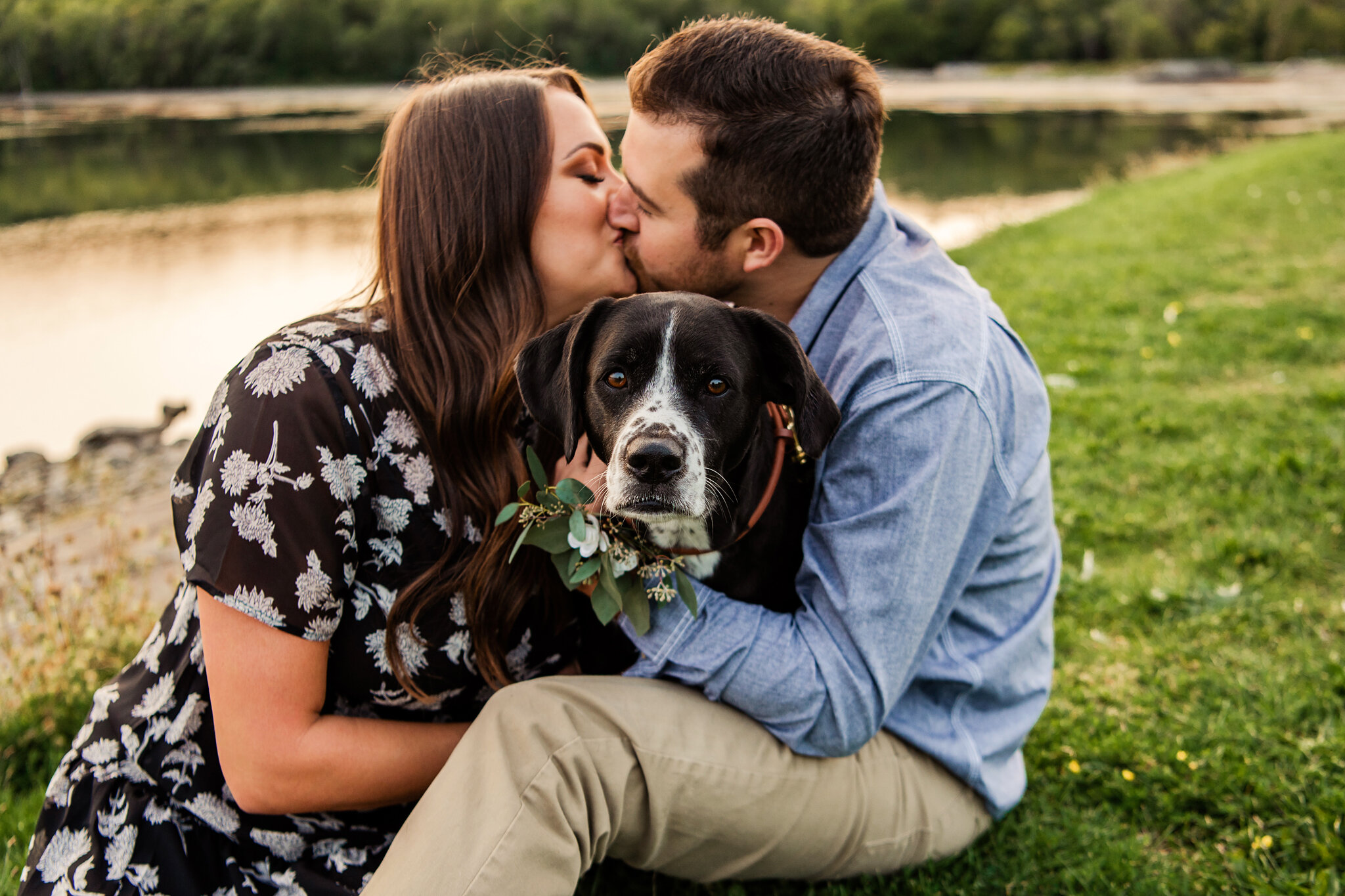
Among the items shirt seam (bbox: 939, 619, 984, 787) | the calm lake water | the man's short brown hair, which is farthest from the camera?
the calm lake water

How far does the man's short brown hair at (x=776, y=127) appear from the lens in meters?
2.67

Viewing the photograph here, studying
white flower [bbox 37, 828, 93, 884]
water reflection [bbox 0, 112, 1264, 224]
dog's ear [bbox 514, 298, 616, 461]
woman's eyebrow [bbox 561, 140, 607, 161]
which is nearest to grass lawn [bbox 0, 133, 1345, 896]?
white flower [bbox 37, 828, 93, 884]

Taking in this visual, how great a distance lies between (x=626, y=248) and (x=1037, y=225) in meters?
12.4

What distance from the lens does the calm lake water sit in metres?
10.9

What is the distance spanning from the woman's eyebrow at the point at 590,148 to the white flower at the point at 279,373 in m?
0.94

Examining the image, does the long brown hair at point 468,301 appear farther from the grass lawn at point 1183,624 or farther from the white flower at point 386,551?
the grass lawn at point 1183,624

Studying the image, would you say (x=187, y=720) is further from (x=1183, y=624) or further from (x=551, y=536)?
(x=1183, y=624)

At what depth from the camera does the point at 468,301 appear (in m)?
2.51

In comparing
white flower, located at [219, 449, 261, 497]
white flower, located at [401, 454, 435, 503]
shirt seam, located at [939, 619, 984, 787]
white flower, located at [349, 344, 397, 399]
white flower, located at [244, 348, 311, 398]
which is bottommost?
shirt seam, located at [939, 619, 984, 787]

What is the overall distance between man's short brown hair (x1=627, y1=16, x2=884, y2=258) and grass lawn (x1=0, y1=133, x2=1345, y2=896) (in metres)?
1.90

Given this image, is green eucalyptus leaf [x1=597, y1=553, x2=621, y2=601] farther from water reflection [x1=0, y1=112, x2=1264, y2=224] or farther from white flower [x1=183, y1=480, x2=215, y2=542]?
water reflection [x1=0, y1=112, x2=1264, y2=224]

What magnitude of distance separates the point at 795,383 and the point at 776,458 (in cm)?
38

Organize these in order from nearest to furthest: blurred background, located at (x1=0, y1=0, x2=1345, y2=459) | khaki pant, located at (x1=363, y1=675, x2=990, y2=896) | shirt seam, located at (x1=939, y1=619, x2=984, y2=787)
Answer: khaki pant, located at (x1=363, y1=675, x2=990, y2=896)
shirt seam, located at (x1=939, y1=619, x2=984, y2=787)
blurred background, located at (x1=0, y1=0, x2=1345, y2=459)

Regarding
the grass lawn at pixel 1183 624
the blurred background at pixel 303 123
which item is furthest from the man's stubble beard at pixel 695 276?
the grass lawn at pixel 1183 624
